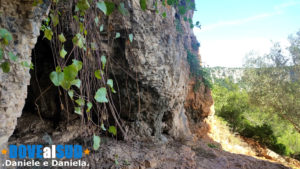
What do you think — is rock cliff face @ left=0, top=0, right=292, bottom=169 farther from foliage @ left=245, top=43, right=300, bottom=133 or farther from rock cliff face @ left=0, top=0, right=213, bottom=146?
foliage @ left=245, top=43, right=300, bottom=133

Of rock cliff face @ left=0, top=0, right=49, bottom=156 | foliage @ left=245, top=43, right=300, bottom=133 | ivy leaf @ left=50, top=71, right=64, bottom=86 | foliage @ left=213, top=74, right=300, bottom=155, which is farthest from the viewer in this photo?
foliage @ left=213, top=74, right=300, bottom=155

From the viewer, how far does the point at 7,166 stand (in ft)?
6.80

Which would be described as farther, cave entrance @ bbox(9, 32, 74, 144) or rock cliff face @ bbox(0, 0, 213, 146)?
cave entrance @ bbox(9, 32, 74, 144)

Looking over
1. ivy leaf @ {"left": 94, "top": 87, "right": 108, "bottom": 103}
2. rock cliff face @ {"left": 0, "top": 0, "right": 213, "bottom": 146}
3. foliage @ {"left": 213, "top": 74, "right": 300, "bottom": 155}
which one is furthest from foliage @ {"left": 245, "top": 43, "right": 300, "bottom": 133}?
ivy leaf @ {"left": 94, "top": 87, "right": 108, "bottom": 103}

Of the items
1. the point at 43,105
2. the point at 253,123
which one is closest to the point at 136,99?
the point at 43,105

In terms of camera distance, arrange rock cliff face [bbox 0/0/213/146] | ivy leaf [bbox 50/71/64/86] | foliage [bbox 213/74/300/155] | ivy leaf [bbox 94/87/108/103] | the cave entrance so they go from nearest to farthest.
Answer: ivy leaf [bbox 50/71/64/86], ivy leaf [bbox 94/87/108/103], rock cliff face [bbox 0/0/213/146], the cave entrance, foliage [bbox 213/74/300/155]

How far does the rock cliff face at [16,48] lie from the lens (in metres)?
1.55

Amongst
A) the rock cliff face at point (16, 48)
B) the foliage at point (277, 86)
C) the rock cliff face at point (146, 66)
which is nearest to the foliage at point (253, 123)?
the foliage at point (277, 86)

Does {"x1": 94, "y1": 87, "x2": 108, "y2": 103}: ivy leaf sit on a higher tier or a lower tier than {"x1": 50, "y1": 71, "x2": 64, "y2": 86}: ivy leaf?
lower

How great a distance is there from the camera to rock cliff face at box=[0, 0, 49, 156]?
1.55 meters

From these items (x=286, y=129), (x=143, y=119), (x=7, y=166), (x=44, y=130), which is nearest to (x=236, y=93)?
(x=286, y=129)

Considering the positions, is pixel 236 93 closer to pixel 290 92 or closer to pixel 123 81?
pixel 290 92

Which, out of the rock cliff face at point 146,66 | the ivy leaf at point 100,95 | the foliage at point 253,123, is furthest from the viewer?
the foliage at point 253,123

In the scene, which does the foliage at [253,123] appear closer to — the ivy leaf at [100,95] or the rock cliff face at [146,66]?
the rock cliff face at [146,66]
